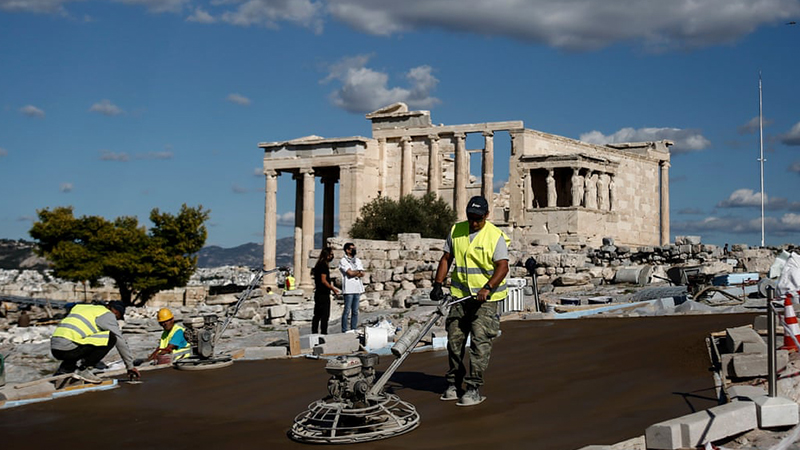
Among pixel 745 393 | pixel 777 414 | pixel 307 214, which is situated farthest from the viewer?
pixel 307 214

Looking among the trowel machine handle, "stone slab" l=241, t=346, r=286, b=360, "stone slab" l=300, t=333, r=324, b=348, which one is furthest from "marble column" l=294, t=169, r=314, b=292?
the trowel machine handle

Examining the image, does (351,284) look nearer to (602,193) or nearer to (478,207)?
(478,207)

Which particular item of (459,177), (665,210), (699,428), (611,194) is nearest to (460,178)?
(459,177)

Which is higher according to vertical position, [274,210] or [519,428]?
[274,210]

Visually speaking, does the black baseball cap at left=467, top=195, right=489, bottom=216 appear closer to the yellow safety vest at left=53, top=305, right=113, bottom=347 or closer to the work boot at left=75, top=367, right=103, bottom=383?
the work boot at left=75, top=367, right=103, bottom=383

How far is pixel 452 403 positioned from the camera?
8.16 metres

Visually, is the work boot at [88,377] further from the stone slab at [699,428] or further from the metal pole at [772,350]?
the metal pole at [772,350]

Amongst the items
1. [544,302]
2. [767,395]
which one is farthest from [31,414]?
[544,302]

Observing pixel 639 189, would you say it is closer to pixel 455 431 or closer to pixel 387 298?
pixel 387 298

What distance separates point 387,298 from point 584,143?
2998 cm

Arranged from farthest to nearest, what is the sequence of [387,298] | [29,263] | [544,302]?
[29,263] < [387,298] < [544,302]

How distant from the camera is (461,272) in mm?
8383

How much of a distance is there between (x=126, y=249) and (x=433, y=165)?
17.0 meters

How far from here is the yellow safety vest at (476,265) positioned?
8289 millimetres
